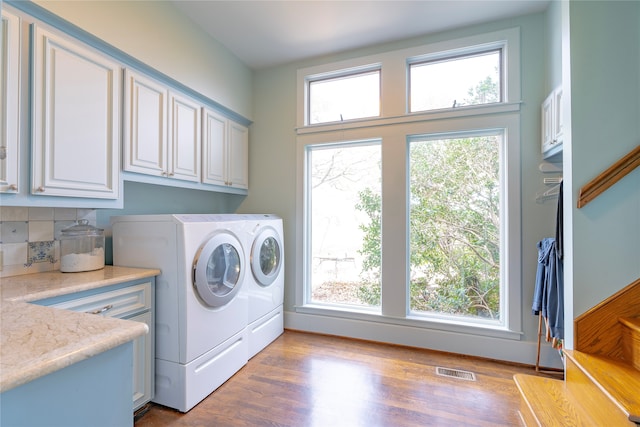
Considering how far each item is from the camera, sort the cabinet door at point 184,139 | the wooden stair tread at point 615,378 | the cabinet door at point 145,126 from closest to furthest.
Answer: the wooden stair tread at point 615,378 < the cabinet door at point 145,126 < the cabinet door at point 184,139

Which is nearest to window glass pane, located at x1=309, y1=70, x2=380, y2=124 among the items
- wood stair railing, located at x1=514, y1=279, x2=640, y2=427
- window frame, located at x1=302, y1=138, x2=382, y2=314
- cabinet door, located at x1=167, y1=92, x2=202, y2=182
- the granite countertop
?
window frame, located at x1=302, y1=138, x2=382, y2=314

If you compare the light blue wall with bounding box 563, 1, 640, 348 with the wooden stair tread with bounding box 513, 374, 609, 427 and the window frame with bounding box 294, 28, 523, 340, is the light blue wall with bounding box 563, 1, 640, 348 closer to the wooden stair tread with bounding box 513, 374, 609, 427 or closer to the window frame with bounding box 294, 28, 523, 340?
the wooden stair tread with bounding box 513, 374, 609, 427

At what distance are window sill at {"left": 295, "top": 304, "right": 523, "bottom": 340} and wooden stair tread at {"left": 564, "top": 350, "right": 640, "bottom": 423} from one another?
919 mm

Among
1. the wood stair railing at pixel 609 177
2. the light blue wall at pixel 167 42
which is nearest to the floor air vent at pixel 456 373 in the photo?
the wood stair railing at pixel 609 177

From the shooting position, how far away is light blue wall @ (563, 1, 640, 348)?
4.85 ft

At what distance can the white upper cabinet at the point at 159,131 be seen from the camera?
1.93 m

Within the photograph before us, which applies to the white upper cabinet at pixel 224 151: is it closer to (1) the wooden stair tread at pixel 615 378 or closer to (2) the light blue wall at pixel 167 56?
(2) the light blue wall at pixel 167 56

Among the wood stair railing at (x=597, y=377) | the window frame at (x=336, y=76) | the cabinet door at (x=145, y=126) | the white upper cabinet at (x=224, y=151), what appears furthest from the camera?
the window frame at (x=336, y=76)

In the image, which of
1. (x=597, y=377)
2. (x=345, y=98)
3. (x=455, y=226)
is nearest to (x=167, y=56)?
(x=345, y=98)

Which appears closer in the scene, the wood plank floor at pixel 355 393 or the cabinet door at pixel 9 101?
the cabinet door at pixel 9 101

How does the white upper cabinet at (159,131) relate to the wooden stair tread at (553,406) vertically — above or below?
above

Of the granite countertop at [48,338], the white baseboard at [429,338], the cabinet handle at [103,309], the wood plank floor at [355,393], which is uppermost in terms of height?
the granite countertop at [48,338]

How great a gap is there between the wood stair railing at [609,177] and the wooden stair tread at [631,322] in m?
0.60

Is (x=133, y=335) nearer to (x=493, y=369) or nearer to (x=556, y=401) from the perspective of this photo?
(x=556, y=401)
